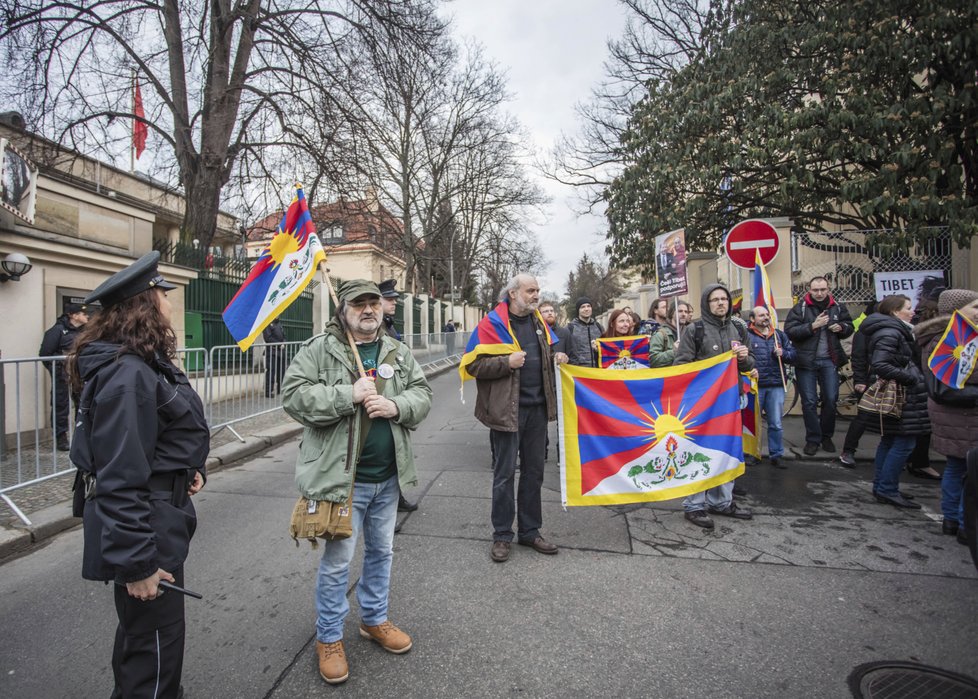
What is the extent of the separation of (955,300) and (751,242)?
3328mm

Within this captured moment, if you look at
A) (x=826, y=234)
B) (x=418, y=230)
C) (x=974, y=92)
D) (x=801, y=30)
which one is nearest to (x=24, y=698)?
(x=826, y=234)

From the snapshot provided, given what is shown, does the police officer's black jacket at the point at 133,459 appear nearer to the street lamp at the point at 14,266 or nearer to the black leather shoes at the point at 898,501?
the black leather shoes at the point at 898,501

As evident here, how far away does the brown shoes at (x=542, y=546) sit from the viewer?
3837 millimetres

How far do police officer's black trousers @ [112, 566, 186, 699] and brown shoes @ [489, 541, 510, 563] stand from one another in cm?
215

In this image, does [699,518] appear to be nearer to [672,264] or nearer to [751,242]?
[672,264]

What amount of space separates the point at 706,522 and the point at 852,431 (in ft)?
9.21

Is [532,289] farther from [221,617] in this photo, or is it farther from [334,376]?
[221,617]

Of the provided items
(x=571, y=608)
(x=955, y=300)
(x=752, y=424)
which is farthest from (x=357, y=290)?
(x=752, y=424)

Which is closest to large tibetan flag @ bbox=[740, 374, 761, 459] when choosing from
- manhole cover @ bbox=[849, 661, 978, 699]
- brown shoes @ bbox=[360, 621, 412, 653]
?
manhole cover @ bbox=[849, 661, 978, 699]

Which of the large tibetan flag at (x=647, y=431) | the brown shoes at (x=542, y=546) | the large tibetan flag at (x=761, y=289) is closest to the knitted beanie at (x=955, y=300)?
the large tibetan flag at (x=647, y=431)

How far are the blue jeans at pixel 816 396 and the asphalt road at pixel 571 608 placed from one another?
192 centimetres

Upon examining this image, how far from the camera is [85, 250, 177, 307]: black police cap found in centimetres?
190

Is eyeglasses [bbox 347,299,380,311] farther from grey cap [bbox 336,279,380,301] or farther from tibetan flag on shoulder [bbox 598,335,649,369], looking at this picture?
tibetan flag on shoulder [bbox 598,335,649,369]

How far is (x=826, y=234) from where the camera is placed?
874 centimetres
